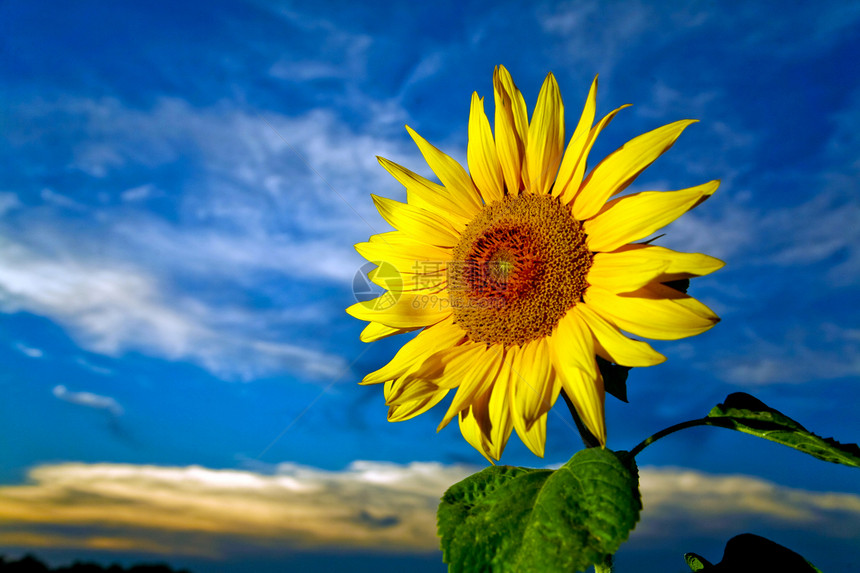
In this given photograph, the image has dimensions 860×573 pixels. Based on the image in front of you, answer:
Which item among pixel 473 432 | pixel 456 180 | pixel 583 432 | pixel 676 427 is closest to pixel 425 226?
pixel 456 180

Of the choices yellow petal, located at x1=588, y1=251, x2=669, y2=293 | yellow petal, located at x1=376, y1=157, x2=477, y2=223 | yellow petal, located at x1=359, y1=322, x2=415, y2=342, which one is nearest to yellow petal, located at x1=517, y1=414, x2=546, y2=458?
yellow petal, located at x1=588, y1=251, x2=669, y2=293

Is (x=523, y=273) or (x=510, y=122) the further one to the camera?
(x=510, y=122)

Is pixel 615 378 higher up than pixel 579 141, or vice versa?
pixel 579 141

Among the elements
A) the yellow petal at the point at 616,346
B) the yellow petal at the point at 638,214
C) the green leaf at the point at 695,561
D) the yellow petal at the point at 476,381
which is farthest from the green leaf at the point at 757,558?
the yellow petal at the point at 638,214

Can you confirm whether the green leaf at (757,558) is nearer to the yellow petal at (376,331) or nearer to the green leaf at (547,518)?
the green leaf at (547,518)

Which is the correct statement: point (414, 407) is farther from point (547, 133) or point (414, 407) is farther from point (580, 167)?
point (547, 133)

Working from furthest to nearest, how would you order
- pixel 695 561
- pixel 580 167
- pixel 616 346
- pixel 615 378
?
1. pixel 695 561
2. pixel 580 167
3. pixel 615 378
4. pixel 616 346

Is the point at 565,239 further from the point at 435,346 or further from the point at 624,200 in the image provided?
the point at 435,346

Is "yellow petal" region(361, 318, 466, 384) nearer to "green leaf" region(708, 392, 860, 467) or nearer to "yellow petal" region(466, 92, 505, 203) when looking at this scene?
"yellow petal" region(466, 92, 505, 203)
